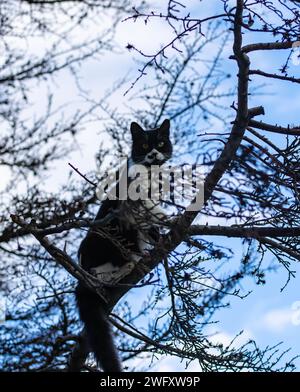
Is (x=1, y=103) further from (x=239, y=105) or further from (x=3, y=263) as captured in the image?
(x=239, y=105)

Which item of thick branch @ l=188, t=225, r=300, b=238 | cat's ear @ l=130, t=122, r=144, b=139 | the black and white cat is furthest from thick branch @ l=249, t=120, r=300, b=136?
cat's ear @ l=130, t=122, r=144, b=139

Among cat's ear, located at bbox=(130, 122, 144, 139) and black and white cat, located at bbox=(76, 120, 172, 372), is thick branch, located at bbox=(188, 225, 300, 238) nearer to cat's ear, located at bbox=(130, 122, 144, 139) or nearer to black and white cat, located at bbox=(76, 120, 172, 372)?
black and white cat, located at bbox=(76, 120, 172, 372)

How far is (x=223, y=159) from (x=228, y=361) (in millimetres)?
1673

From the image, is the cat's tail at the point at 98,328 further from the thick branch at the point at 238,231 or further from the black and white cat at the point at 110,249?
the thick branch at the point at 238,231

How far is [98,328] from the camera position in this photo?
5023 mm

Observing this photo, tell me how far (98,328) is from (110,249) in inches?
29.1

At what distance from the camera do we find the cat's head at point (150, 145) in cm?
572

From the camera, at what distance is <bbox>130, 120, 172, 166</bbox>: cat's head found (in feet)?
18.8

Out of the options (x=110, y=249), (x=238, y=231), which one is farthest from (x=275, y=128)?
(x=110, y=249)

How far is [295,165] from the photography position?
4391 millimetres

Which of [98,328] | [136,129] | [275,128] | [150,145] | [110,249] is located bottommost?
[98,328]

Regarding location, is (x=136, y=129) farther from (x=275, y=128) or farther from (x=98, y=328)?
(x=98, y=328)

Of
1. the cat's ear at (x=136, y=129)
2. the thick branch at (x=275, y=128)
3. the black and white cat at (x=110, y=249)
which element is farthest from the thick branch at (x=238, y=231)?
the cat's ear at (x=136, y=129)
